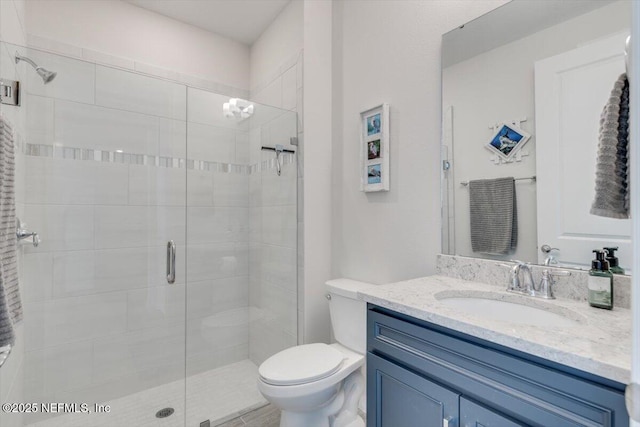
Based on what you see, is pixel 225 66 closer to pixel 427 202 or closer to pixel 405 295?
pixel 427 202

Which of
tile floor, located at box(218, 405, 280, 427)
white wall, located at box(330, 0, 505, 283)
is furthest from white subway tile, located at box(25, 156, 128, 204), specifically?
tile floor, located at box(218, 405, 280, 427)

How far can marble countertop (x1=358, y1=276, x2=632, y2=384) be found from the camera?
64 centimetres

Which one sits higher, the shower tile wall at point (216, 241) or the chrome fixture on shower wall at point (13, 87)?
the chrome fixture on shower wall at point (13, 87)

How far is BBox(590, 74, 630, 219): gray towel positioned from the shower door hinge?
220 centimetres

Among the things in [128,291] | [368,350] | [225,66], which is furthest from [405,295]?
[225,66]

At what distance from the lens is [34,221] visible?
5.59ft

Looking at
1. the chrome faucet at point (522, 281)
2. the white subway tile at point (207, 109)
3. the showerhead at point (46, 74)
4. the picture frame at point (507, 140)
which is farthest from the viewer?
the white subway tile at point (207, 109)

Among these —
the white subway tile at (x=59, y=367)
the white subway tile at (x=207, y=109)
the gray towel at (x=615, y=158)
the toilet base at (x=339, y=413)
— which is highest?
the white subway tile at (x=207, y=109)

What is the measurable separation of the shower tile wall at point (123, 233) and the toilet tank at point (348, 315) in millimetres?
906

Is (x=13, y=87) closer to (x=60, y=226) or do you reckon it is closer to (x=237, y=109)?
(x=60, y=226)

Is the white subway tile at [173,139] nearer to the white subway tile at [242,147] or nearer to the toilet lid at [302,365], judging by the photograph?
the white subway tile at [242,147]

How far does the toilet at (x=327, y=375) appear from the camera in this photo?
139 cm

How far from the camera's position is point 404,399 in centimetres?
102

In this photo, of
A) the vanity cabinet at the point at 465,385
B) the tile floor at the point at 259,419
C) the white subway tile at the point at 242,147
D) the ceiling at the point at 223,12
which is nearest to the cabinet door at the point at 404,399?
the vanity cabinet at the point at 465,385
